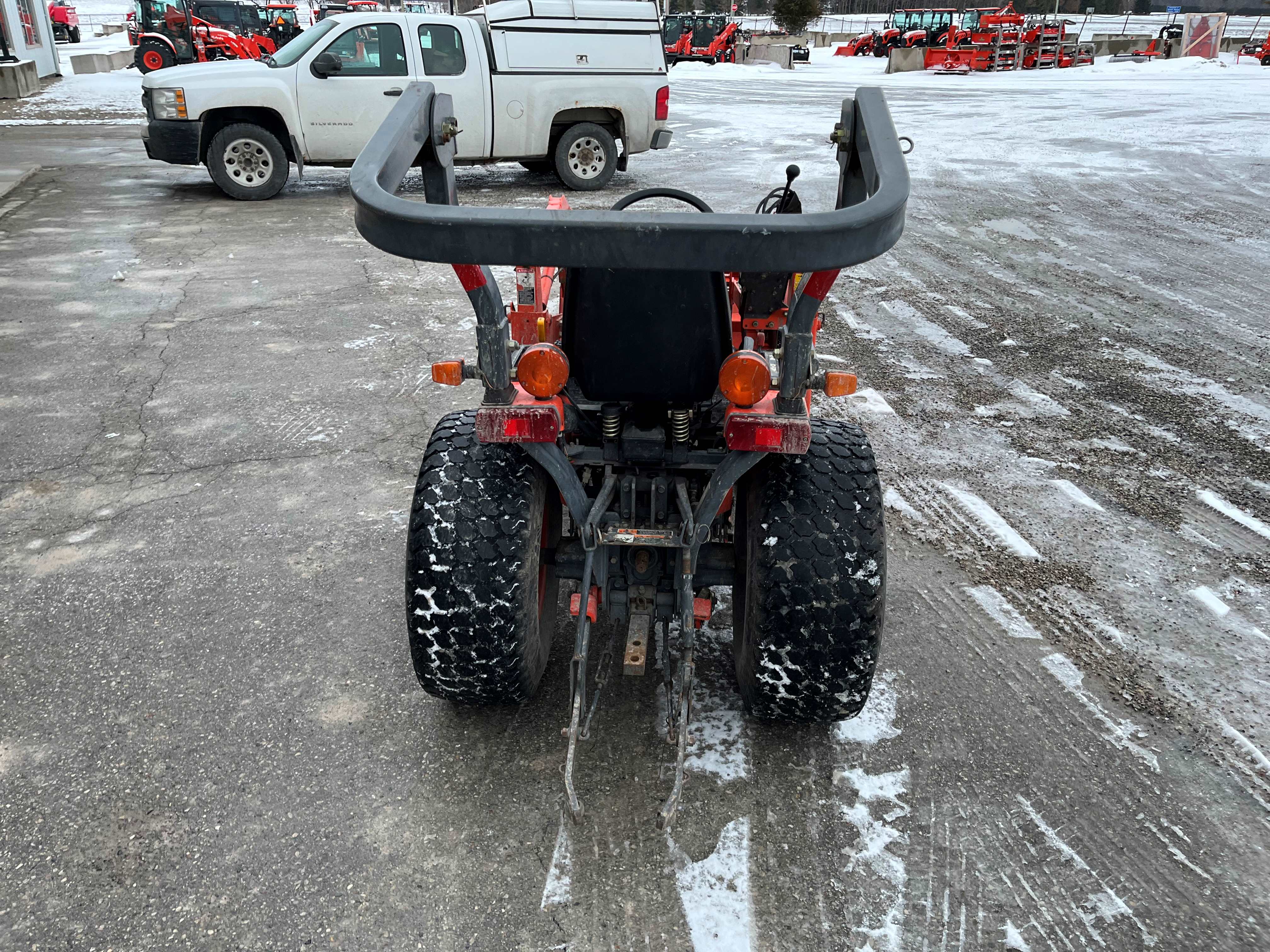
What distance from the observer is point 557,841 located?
249 cm

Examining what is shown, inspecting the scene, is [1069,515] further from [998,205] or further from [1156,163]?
[1156,163]

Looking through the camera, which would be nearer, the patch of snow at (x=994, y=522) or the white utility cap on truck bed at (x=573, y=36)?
the patch of snow at (x=994, y=522)

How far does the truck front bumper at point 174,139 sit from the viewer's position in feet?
32.8

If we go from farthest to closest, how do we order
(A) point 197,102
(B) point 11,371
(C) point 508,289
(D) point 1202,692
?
(A) point 197,102, (C) point 508,289, (B) point 11,371, (D) point 1202,692

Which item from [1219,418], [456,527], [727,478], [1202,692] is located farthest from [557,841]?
[1219,418]

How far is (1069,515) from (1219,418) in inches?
66.6

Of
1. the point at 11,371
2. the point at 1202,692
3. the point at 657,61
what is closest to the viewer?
the point at 1202,692

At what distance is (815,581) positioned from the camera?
248cm

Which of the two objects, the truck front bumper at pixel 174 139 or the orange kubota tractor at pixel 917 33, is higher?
the orange kubota tractor at pixel 917 33

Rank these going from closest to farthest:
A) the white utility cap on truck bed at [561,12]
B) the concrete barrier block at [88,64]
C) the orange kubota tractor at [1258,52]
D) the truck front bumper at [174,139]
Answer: the truck front bumper at [174,139], the white utility cap on truck bed at [561,12], the concrete barrier block at [88,64], the orange kubota tractor at [1258,52]

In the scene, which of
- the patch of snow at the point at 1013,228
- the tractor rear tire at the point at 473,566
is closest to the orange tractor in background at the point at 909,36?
the patch of snow at the point at 1013,228

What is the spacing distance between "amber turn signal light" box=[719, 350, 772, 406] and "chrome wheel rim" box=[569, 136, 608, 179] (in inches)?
383

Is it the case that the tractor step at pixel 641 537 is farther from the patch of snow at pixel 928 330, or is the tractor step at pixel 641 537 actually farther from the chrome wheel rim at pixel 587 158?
the chrome wheel rim at pixel 587 158

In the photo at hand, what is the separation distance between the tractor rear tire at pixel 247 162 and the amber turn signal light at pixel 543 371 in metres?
9.64
